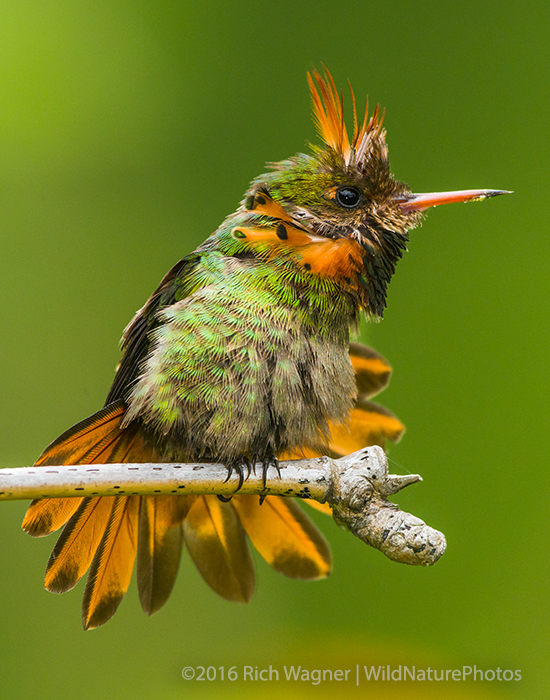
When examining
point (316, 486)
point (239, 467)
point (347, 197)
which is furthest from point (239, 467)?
point (347, 197)

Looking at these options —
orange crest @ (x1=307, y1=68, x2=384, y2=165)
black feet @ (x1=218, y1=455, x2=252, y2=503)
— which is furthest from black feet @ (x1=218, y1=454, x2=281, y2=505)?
orange crest @ (x1=307, y1=68, x2=384, y2=165)

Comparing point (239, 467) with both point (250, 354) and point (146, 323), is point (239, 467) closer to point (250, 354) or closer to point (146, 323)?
point (250, 354)

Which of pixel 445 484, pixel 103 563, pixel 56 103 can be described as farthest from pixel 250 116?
pixel 103 563

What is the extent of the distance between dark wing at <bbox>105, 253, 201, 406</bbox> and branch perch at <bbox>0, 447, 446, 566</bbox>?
306mm

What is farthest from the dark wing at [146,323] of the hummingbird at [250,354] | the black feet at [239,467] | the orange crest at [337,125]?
the orange crest at [337,125]

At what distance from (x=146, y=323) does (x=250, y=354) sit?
0.30m

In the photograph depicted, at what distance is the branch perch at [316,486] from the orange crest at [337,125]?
66cm

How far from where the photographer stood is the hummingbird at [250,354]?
4.84 ft

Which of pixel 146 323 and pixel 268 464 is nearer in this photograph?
pixel 268 464

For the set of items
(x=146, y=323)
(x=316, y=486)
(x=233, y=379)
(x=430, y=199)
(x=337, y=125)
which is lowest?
(x=316, y=486)

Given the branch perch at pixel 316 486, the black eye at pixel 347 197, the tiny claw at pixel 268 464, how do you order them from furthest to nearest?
1. the black eye at pixel 347 197
2. the tiny claw at pixel 268 464
3. the branch perch at pixel 316 486

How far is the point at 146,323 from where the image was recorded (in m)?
1.63

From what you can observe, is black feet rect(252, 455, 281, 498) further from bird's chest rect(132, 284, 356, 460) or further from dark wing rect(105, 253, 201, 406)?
dark wing rect(105, 253, 201, 406)

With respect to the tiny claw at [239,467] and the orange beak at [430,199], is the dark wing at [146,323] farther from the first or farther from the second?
the orange beak at [430,199]
